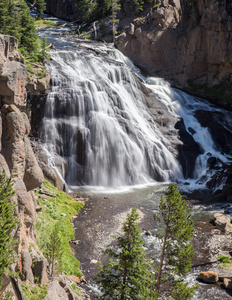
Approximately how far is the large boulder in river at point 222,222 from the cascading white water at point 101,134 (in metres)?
10.7

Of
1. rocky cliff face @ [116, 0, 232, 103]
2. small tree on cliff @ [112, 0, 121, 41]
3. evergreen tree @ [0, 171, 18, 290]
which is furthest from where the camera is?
small tree on cliff @ [112, 0, 121, 41]

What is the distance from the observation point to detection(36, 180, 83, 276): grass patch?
18391mm

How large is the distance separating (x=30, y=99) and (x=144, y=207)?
18.7 meters

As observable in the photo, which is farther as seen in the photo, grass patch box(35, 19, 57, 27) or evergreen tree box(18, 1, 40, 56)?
grass patch box(35, 19, 57, 27)

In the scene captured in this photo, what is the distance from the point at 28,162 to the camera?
15555 millimetres

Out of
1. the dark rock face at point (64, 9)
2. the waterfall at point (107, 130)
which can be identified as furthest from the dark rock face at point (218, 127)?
the dark rock face at point (64, 9)

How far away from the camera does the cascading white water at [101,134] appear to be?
3450cm

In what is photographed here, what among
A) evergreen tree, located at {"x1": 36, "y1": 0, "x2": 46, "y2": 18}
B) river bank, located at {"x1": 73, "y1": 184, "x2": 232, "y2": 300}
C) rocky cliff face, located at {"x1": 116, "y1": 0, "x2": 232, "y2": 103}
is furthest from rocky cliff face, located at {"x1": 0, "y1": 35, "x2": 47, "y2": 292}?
Answer: evergreen tree, located at {"x1": 36, "y1": 0, "x2": 46, "y2": 18}

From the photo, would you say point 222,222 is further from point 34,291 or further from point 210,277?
point 34,291

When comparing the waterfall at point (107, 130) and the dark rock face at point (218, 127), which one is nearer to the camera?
the waterfall at point (107, 130)

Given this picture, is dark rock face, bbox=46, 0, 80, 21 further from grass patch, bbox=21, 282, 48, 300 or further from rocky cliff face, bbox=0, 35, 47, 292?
grass patch, bbox=21, 282, 48, 300

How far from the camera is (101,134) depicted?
118 feet

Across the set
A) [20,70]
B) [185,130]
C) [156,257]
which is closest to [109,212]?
[156,257]

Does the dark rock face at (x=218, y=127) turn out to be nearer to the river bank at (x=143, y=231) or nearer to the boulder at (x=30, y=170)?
the river bank at (x=143, y=231)
